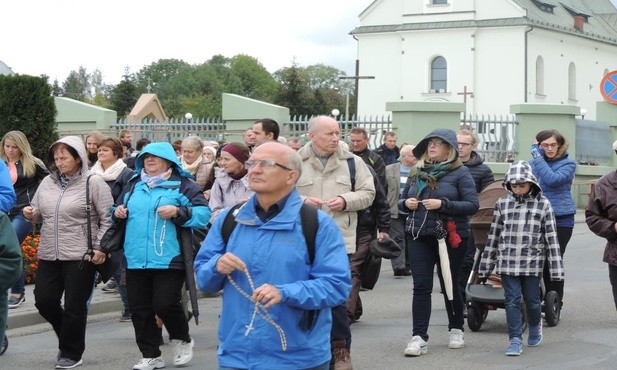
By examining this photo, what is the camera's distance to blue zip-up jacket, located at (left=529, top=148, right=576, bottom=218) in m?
11.4

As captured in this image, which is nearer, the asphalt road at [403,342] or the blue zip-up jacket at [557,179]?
the asphalt road at [403,342]

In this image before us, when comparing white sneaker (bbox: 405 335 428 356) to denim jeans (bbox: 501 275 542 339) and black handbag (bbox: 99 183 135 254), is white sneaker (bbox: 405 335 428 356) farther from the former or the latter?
black handbag (bbox: 99 183 135 254)

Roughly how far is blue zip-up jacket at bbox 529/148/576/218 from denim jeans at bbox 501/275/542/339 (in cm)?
149

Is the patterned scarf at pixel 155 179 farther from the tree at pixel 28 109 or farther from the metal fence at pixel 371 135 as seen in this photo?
the metal fence at pixel 371 135

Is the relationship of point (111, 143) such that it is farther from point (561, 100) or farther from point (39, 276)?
point (561, 100)

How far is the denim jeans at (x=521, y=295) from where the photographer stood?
1003cm

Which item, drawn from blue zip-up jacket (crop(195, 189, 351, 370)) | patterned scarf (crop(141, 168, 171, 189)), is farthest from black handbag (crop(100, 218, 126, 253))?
blue zip-up jacket (crop(195, 189, 351, 370))

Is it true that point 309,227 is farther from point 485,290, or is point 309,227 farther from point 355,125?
point 355,125

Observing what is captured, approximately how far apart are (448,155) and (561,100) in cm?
6727

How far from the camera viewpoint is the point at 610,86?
87.1 feet

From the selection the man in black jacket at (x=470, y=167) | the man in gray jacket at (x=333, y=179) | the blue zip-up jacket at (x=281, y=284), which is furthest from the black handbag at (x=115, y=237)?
the man in black jacket at (x=470, y=167)

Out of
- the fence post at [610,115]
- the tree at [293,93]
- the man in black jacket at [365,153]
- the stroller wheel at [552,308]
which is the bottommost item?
the stroller wheel at [552,308]

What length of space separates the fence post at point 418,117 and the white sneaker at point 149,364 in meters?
17.0

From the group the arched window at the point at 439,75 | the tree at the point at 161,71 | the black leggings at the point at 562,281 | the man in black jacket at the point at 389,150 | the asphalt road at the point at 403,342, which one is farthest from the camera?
the tree at the point at 161,71
